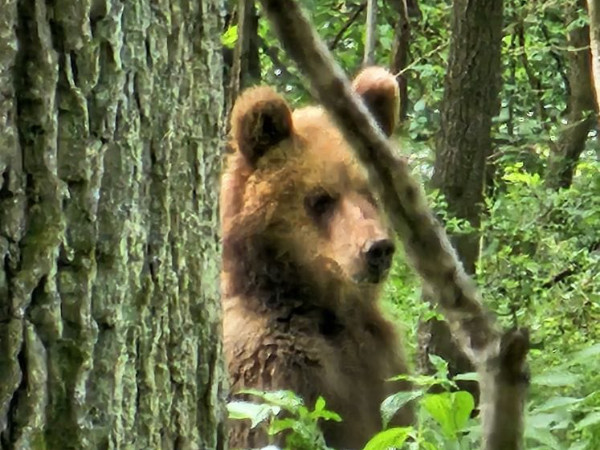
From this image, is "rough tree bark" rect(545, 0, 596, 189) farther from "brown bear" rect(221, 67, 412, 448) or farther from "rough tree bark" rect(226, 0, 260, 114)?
"brown bear" rect(221, 67, 412, 448)

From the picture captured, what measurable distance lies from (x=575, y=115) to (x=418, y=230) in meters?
6.55

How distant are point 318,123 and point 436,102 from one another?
371cm

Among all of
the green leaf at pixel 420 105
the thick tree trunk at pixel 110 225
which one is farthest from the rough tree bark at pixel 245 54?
the green leaf at pixel 420 105

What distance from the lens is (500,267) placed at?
4770 millimetres

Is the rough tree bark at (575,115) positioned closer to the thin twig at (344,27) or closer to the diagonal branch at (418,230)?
the thin twig at (344,27)

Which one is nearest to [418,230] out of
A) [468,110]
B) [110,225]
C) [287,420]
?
[110,225]

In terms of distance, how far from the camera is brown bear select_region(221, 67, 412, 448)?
3164 mm

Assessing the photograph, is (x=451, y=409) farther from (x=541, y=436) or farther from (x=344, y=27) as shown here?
(x=344, y=27)

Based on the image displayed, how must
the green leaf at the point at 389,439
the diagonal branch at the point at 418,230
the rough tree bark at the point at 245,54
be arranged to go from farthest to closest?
the rough tree bark at the point at 245,54
the green leaf at the point at 389,439
the diagonal branch at the point at 418,230

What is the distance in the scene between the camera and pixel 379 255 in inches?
121

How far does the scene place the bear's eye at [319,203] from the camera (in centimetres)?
326

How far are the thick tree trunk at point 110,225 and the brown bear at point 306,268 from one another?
64.6 inches

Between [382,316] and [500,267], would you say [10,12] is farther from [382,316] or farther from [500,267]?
[500,267]

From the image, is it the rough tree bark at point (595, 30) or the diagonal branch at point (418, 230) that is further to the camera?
the rough tree bark at point (595, 30)
